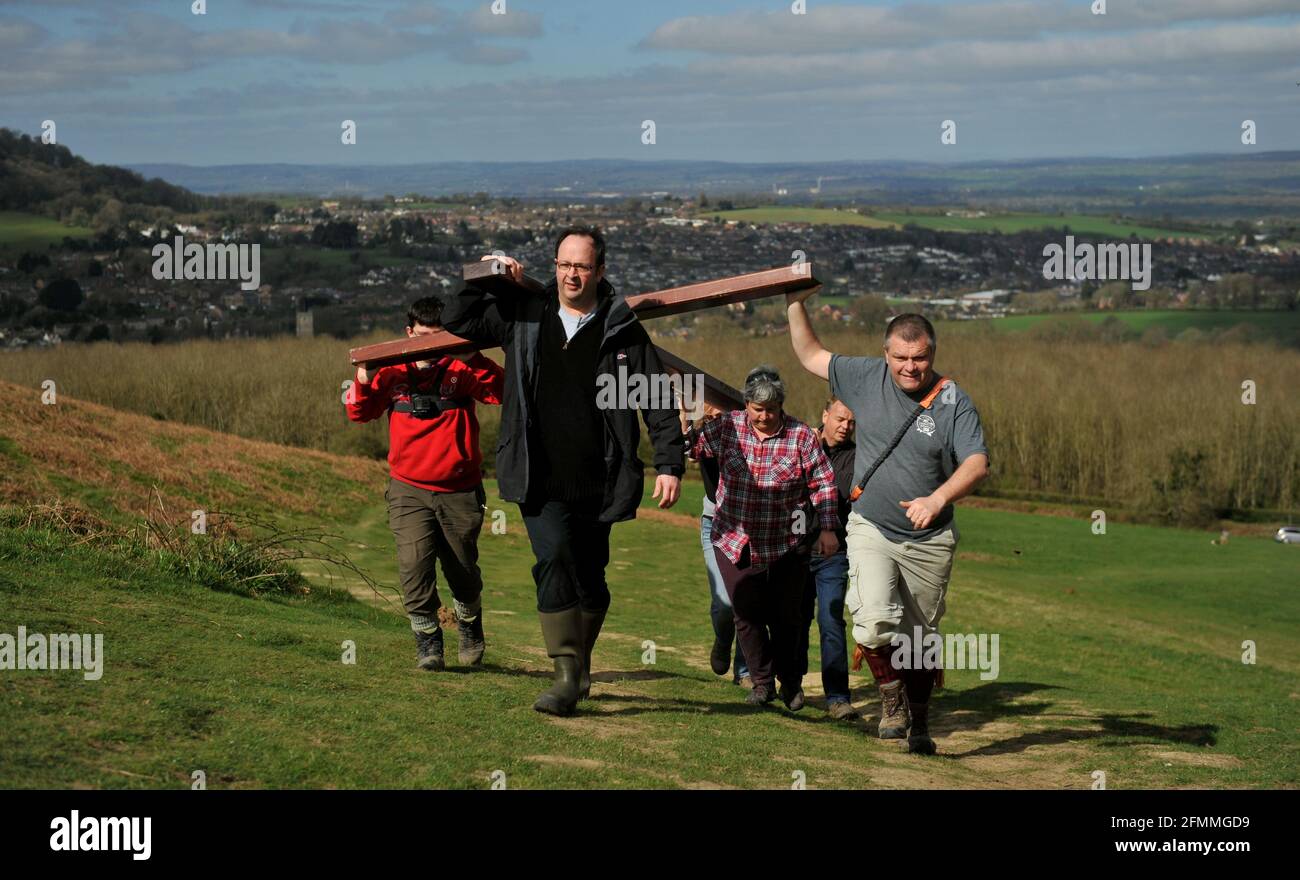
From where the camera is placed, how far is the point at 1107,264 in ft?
58.3

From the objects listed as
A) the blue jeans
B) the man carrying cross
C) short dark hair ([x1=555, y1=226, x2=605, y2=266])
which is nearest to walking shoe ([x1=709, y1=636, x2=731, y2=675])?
the blue jeans

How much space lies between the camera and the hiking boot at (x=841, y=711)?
9242mm

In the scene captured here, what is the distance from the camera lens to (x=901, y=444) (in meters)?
7.45

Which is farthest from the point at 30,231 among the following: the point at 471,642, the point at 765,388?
the point at 765,388

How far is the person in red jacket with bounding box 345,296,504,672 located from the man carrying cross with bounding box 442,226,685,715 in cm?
115

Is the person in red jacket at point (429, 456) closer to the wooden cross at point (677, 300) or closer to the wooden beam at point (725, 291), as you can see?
the wooden cross at point (677, 300)

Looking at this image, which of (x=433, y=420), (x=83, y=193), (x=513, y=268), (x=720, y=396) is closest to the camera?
(x=513, y=268)

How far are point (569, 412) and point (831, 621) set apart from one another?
3169 mm

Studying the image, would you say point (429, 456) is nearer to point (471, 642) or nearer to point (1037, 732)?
point (471, 642)

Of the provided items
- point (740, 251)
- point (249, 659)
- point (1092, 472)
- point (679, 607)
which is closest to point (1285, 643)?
point (679, 607)

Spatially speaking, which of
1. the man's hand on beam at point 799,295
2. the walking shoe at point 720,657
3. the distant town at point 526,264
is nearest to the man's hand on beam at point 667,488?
the man's hand on beam at point 799,295

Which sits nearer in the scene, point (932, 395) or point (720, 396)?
point (932, 395)

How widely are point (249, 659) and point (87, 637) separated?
2.72 feet
